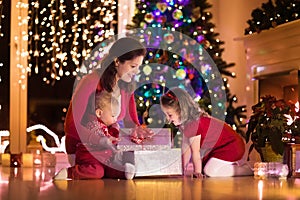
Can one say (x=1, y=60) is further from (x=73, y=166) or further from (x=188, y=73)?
(x=73, y=166)

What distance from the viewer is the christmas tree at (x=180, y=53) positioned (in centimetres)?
512

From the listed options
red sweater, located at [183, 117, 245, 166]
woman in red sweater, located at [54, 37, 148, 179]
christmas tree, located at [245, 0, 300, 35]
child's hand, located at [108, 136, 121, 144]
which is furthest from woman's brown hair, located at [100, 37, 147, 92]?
christmas tree, located at [245, 0, 300, 35]

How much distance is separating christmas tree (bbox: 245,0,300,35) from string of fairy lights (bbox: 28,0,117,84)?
151 centimetres

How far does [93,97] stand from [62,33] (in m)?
2.74

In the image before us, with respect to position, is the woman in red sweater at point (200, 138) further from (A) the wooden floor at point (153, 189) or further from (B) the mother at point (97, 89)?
(B) the mother at point (97, 89)

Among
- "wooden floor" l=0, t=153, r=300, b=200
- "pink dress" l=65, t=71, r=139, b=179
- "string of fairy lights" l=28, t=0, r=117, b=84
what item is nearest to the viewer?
"wooden floor" l=0, t=153, r=300, b=200

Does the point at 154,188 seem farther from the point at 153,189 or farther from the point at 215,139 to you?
the point at 215,139

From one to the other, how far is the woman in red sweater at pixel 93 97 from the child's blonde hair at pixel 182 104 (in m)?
0.22

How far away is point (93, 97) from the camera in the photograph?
339 centimetres

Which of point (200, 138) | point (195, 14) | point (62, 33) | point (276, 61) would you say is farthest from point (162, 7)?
Result: point (200, 138)

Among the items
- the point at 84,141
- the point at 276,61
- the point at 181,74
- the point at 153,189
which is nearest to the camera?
the point at 153,189

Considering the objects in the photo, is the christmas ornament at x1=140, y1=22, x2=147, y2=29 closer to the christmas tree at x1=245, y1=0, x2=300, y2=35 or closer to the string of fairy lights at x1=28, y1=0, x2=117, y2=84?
the string of fairy lights at x1=28, y1=0, x2=117, y2=84

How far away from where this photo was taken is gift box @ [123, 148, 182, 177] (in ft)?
11.1

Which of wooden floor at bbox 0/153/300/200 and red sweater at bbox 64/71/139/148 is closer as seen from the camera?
wooden floor at bbox 0/153/300/200
